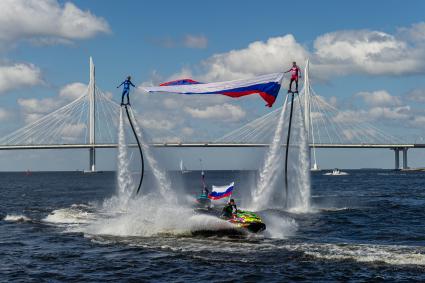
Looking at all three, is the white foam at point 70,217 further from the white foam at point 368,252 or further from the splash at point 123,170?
the white foam at point 368,252

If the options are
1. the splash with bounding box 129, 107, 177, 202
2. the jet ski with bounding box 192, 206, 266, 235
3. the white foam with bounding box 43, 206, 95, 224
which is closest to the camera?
the jet ski with bounding box 192, 206, 266, 235

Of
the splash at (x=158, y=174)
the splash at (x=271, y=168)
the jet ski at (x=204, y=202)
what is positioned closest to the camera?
the splash at (x=158, y=174)

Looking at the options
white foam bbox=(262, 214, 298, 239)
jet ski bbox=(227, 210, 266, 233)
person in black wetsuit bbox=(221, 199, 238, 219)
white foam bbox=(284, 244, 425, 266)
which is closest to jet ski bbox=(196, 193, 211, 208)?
white foam bbox=(262, 214, 298, 239)

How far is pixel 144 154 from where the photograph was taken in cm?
3916

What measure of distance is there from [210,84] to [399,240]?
13.5m

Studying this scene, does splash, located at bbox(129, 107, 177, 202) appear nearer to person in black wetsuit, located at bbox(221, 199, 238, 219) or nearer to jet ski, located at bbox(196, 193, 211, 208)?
person in black wetsuit, located at bbox(221, 199, 238, 219)

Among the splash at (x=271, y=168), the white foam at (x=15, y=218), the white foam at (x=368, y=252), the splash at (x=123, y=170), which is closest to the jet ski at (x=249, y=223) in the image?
the white foam at (x=368, y=252)

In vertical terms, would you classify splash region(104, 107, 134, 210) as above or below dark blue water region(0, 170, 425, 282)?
above

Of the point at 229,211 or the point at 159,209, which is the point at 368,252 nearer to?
the point at 229,211

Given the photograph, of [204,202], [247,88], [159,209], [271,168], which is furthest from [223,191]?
[247,88]

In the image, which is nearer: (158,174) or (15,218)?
(158,174)

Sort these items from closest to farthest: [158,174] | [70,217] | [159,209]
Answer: [159,209] → [158,174] → [70,217]

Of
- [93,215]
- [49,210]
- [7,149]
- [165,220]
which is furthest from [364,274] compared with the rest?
[7,149]

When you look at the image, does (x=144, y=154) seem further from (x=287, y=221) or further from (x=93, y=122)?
(x=93, y=122)
